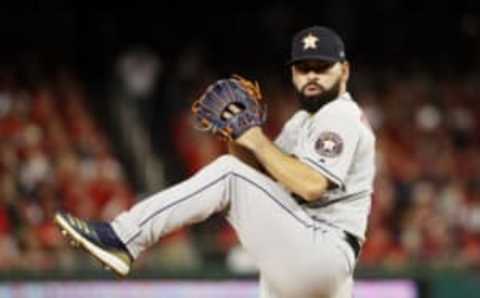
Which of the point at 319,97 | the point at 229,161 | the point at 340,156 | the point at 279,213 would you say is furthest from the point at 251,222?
the point at 319,97

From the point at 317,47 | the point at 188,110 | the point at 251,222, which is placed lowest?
the point at 251,222

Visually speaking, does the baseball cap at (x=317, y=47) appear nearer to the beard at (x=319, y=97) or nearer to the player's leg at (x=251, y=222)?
the beard at (x=319, y=97)

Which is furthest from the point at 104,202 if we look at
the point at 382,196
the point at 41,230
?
the point at 382,196

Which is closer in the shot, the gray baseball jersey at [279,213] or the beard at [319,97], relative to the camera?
the gray baseball jersey at [279,213]

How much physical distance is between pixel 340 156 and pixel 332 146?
0.16 feet

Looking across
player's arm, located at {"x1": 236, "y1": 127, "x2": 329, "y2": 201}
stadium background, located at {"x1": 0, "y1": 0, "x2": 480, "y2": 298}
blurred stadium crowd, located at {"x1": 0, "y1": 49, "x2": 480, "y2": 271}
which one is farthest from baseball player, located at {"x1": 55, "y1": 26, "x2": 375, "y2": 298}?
blurred stadium crowd, located at {"x1": 0, "y1": 49, "x2": 480, "y2": 271}

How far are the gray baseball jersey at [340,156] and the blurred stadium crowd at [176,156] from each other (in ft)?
16.9

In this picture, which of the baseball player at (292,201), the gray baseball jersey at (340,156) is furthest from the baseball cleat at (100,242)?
the gray baseball jersey at (340,156)

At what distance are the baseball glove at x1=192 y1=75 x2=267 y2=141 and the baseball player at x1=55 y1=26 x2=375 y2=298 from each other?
0.04 meters

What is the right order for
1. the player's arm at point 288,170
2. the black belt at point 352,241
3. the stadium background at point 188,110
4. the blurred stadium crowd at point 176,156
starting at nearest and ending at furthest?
the player's arm at point 288,170 < the black belt at point 352,241 < the blurred stadium crowd at point 176,156 < the stadium background at point 188,110

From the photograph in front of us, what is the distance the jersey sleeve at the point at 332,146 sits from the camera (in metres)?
5.38

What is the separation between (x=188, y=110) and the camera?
521 inches

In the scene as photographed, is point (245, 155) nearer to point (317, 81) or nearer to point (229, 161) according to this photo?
point (229, 161)

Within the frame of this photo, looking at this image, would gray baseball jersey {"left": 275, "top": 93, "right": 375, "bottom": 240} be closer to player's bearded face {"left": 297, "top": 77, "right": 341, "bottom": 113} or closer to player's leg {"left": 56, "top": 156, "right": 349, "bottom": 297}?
player's bearded face {"left": 297, "top": 77, "right": 341, "bottom": 113}
